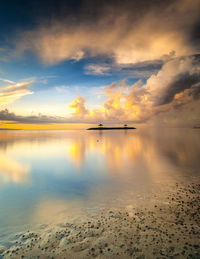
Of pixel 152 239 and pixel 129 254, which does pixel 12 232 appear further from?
pixel 152 239

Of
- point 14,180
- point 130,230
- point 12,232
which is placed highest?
point 130,230

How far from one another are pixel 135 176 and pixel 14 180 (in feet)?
37.9

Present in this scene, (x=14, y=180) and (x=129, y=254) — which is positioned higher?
(x=129, y=254)

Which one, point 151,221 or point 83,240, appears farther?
point 151,221

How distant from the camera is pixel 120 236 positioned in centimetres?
558

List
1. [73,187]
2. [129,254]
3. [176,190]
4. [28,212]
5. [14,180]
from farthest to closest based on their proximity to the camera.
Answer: [14,180], [73,187], [176,190], [28,212], [129,254]

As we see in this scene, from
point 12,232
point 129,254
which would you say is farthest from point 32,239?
point 129,254

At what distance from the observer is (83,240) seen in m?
5.46

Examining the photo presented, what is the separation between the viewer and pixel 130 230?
5.89 metres

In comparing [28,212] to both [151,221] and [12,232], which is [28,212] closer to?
[12,232]

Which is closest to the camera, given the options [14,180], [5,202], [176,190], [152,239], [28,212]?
[152,239]

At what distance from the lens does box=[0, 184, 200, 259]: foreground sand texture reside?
4844 millimetres

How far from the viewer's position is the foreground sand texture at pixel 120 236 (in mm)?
4844

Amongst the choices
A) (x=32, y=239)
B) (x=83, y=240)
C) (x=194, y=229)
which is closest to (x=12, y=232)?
(x=32, y=239)
